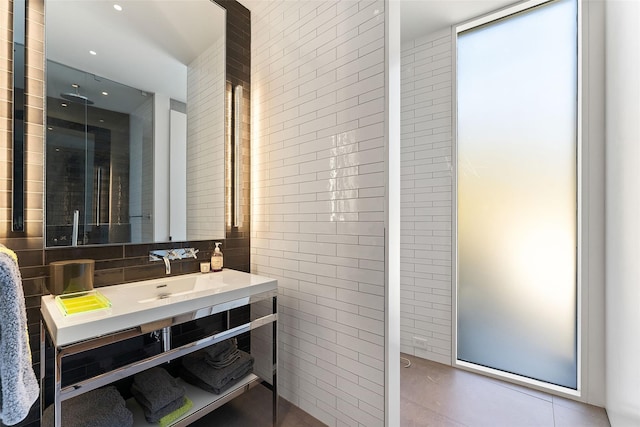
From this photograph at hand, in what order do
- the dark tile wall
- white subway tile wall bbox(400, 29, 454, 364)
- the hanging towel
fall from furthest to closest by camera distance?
white subway tile wall bbox(400, 29, 454, 364)
the dark tile wall
the hanging towel

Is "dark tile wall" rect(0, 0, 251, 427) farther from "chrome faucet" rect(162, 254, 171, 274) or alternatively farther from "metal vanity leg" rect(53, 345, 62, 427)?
"metal vanity leg" rect(53, 345, 62, 427)

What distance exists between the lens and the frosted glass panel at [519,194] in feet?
6.96

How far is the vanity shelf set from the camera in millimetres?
1038

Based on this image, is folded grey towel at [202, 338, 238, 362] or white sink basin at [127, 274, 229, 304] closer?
white sink basin at [127, 274, 229, 304]

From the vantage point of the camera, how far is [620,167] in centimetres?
157

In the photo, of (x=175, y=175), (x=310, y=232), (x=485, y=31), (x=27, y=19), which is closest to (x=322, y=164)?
(x=310, y=232)

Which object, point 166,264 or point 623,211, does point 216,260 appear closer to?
point 166,264

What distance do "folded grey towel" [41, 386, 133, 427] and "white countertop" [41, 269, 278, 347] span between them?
18.3 inches

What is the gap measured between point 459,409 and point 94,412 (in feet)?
7.09

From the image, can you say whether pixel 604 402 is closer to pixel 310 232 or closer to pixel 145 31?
pixel 310 232

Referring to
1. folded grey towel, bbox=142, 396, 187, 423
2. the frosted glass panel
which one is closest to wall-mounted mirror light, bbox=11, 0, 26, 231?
folded grey towel, bbox=142, 396, 187, 423

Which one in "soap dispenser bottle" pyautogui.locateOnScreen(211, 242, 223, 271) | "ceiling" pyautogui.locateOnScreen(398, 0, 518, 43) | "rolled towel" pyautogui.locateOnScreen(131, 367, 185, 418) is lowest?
"rolled towel" pyautogui.locateOnScreen(131, 367, 185, 418)

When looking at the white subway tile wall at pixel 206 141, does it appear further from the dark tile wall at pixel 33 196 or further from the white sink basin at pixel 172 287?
the dark tile wall at pixel 33 196

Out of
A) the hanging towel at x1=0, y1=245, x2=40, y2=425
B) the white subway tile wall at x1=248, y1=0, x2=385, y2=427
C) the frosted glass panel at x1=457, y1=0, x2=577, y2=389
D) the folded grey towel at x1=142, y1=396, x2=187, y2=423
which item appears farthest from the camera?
the frosted glass panel at x1=457, y1=0, x2=577, y2=389
